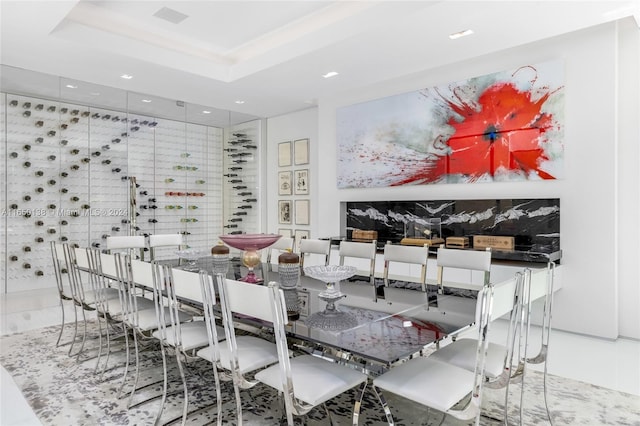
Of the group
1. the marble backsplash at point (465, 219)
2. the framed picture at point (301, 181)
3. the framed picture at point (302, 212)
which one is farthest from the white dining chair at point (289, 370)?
the framed picture at point (301, 181)

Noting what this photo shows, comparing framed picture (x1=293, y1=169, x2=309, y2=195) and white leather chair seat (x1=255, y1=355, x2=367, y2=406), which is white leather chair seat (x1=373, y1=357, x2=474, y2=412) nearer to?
white leather chair seat (x1=255, y1=355, x2=367, y2=406)

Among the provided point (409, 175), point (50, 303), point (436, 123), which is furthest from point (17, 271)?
point (436, 123)

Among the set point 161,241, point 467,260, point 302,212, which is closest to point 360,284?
point 467,260

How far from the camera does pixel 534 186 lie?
165 inches

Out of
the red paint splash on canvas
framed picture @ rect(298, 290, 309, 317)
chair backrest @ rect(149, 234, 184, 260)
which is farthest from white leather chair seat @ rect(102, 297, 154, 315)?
the red paint splash on canvas

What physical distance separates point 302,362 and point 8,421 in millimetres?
1832

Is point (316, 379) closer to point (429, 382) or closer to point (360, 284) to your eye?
point (429, 382)

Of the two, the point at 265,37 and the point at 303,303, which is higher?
the point at 265,37

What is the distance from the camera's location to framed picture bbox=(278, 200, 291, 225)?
736 centimetres

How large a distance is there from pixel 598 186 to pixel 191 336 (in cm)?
379

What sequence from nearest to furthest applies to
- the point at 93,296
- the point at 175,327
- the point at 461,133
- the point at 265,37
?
1. the point at 175,327
2. the point at 93,296
3. the point at 461,133
4. the point at 265,37

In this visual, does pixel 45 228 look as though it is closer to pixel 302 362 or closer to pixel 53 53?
pixel 53 53

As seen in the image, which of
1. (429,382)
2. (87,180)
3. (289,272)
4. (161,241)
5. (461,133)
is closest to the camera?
(429,382)

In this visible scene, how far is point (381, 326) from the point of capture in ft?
6.25
